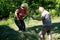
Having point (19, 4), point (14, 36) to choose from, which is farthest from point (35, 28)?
point (14, 36)

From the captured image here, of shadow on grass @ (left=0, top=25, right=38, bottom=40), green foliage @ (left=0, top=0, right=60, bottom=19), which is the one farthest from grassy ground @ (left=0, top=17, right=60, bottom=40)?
green foliage @ (left=0, top=0, right=60, bottom=19)

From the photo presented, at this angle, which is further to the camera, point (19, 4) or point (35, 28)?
point (19, 4)

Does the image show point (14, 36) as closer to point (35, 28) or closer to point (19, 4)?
point (35, 28)

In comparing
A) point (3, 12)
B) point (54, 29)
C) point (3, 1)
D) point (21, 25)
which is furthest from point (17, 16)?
point (3, 12)

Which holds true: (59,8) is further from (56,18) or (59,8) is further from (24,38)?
(24,38)

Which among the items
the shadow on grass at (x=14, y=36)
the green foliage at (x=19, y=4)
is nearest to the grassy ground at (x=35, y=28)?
the shadow on grass at (x=14, y=36)

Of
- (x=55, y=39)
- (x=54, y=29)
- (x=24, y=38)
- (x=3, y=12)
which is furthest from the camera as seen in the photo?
(x=3, y=12)

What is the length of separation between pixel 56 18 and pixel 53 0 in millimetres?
1232

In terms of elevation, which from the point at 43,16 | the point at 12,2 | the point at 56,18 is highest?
the point at 43,16

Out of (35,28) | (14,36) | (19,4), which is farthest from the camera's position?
(19,4)

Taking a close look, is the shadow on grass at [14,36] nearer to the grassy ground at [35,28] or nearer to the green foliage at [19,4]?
the grassy ground at [35,28]

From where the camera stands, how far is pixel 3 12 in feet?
54.3

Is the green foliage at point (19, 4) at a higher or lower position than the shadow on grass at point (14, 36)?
lower

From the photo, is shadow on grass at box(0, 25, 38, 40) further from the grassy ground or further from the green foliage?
the green foliage
